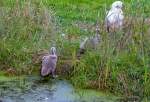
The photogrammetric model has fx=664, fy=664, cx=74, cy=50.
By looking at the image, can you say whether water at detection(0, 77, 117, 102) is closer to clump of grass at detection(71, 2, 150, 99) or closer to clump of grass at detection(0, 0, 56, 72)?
clump of grass at detection(71, 2, 150, 99)

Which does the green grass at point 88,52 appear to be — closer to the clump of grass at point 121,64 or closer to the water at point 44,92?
the clump of grass at point 121,64

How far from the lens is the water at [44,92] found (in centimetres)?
753

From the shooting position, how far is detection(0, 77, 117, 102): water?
7.53 m

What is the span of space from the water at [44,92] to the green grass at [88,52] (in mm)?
155

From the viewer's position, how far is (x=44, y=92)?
7750 millimetres

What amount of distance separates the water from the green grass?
0.15 metres

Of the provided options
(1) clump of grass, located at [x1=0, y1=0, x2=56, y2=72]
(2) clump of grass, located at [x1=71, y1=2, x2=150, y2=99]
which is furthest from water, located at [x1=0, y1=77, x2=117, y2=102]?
(1) clump of grass, located at [x1=0, y1=0, x2=56, y2=72]

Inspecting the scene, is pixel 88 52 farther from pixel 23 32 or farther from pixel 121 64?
pixel 23 32

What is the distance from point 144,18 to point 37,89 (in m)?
1.57

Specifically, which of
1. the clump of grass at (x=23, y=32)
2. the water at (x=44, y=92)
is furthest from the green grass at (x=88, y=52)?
the water at (x=44, y=92)

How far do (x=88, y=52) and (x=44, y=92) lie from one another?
0.78m

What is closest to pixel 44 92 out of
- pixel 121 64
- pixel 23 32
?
pixel 121 64

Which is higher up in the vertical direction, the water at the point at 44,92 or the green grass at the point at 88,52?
the green grass at the point at 88,52

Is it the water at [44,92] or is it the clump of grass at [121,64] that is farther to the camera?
the clump of grass at [121,64]
